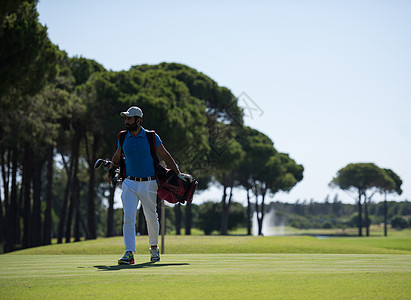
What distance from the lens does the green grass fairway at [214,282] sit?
489cm

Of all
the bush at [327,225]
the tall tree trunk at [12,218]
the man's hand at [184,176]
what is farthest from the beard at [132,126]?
the bush at [327,225]

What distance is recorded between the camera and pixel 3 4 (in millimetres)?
20109

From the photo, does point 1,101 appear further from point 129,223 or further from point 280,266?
point 280,266

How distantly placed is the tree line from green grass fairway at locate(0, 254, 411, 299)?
14.2m

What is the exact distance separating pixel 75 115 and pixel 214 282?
3436 centimetres

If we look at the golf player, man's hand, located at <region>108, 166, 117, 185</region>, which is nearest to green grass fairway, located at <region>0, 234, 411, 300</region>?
the golf player

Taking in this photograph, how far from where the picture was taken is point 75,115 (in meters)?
38.7

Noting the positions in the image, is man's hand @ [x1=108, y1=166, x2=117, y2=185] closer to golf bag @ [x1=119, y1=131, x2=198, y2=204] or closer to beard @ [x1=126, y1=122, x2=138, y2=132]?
golf bag @ [x1=119, y1=131, x2=198, y2=204]

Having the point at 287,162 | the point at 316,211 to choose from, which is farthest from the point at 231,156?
the point at 316,211

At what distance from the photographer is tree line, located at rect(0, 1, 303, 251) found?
2371cm

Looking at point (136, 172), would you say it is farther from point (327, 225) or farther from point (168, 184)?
point (327, 225)

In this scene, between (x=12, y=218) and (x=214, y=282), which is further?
(x=12, y=218)

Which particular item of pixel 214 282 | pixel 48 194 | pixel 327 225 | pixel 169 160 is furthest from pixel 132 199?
pixel 327 225

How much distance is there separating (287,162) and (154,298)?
80.6 m
